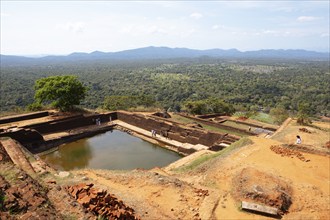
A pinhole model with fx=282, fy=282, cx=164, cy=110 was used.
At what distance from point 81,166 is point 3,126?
8.79 metres

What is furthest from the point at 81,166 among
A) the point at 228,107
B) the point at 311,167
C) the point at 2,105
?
the point at 2,105

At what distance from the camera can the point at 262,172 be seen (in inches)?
412

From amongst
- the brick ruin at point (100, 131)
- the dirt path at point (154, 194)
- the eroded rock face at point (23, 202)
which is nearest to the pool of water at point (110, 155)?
the brick ruin at point (100, 131)

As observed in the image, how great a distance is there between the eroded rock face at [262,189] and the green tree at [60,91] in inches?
700

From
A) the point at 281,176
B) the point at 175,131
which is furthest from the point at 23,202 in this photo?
the point at 175,131

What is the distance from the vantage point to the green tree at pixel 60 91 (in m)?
23.5

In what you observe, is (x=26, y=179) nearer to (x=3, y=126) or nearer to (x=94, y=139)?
(x=94, y=139)

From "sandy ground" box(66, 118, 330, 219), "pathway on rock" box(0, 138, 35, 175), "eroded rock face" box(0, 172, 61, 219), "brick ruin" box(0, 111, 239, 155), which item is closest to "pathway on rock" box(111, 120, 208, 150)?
"brick ruin" box(0, 111, 239, 155)

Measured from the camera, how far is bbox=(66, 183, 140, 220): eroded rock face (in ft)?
21.5

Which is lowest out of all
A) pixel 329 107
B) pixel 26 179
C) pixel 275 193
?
pixel 329 107

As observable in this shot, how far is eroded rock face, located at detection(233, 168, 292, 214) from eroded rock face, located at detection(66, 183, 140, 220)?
379cm

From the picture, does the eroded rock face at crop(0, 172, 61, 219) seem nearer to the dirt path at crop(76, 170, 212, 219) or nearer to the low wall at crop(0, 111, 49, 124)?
the dirt path at crop(76, 170, 212, 219)

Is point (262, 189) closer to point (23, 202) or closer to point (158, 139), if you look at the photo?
point (23, 202)

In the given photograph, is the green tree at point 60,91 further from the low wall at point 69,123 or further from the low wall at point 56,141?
the low wall at point 56,141
